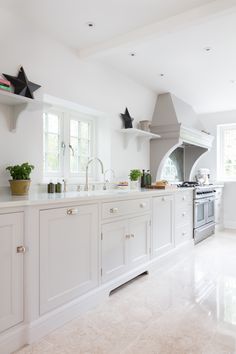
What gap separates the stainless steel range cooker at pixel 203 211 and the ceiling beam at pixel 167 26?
2409 mm

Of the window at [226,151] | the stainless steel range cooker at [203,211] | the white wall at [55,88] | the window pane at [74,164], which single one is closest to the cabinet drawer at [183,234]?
the stainless steel range cooker at [203,211]

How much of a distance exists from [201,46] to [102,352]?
2.87 m

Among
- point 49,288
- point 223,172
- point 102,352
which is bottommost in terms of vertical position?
point 102,352

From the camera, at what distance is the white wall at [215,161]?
5.74m

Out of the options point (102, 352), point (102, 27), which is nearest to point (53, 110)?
point (102, 27)

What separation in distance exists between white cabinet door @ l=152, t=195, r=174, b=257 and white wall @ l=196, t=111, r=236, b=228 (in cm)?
268

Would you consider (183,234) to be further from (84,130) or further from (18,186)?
(18,186)

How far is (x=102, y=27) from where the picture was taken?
101 inches

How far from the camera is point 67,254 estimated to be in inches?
80.7

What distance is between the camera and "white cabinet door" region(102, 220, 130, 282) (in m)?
2.44

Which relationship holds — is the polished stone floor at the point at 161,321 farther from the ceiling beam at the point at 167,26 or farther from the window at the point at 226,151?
the window at the point at 226,151

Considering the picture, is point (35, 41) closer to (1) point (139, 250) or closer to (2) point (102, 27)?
(2) point (102, 27)

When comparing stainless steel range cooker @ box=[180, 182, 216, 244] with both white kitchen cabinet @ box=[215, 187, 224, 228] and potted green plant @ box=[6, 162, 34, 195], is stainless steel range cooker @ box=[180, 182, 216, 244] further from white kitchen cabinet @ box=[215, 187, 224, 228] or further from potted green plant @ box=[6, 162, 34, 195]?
potted green plant @ box=[6, 162, 34, 195]

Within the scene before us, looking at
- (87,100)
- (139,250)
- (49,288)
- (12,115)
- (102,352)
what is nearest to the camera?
(102,352)
